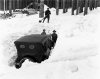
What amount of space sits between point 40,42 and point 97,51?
3.14 metres

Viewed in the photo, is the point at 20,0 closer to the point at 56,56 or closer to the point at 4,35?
the point at 4,35

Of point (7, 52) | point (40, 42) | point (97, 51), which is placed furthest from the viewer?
point (7, 52)

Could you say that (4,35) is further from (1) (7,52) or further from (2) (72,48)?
(2) (72,48)

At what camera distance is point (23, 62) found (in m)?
12.2

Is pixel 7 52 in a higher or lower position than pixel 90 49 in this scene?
lower

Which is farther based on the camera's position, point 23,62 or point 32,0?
point 32,0

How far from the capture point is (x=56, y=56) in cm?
1093

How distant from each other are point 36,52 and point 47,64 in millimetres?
2316

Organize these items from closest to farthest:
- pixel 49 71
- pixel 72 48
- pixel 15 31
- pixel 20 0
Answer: pixel 49 71, pixel 72 48, pixel 15 31, pixel 20 0

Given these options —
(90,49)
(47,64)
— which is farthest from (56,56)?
(90,49)

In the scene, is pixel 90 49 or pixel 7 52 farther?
pixel 7 52

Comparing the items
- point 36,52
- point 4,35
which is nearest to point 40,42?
point 36,52

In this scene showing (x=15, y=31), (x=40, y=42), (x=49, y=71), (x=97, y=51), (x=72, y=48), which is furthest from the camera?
(x=15, y=31)

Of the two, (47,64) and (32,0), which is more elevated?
(32,0)
